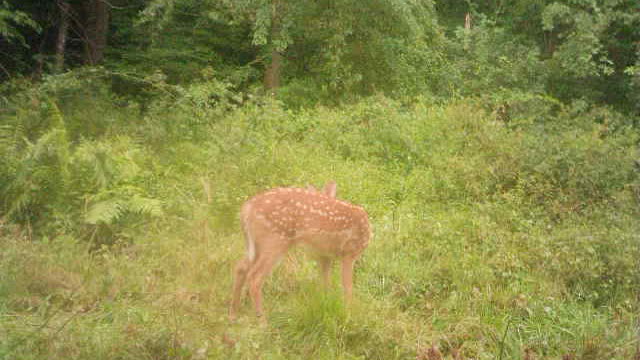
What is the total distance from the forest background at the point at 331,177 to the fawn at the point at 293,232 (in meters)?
0.30

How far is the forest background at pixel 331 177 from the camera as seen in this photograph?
19.3ft

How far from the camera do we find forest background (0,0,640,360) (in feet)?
19.3

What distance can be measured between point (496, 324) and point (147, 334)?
313 centimetres

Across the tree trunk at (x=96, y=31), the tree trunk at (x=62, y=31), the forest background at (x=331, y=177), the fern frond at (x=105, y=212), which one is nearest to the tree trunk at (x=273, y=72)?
the forest background at (x=331, y=177)

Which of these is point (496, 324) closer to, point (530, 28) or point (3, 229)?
point (3, 229)

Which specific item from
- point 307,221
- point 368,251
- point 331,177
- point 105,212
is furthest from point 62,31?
point 307,221

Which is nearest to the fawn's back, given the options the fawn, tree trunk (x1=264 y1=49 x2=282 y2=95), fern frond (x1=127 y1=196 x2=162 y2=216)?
the fawn

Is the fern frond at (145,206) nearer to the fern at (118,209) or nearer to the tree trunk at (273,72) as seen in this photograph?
the fern at (118,209)

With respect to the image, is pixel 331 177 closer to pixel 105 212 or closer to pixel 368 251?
pixel 368 251

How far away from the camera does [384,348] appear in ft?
19.3

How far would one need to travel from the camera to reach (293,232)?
6.33 metres

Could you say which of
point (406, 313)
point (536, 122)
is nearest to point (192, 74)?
point (536, 122)

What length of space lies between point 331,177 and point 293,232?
10.3ft

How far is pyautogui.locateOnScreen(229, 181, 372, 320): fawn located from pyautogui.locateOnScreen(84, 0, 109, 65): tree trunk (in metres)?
9.65
